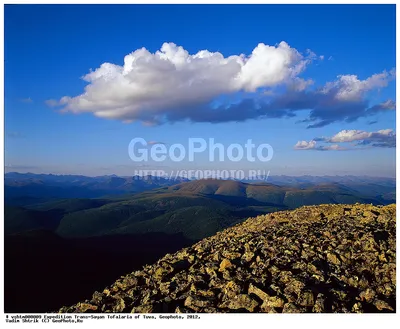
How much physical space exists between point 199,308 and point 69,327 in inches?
176

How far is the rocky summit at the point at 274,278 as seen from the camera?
31.1ft

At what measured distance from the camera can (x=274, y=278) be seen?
10625 millimetres

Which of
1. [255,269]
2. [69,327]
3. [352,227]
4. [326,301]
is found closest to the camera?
[326,301]

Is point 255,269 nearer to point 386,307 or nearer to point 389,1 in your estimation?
point 386,307

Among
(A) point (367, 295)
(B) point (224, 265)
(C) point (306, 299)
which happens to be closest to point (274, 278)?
(C) point (306, 299)

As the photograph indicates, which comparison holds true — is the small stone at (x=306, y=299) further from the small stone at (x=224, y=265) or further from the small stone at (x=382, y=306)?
the small stone at (x=224, y=265)

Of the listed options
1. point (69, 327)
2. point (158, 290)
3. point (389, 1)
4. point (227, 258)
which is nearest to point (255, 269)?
point (227, 258)

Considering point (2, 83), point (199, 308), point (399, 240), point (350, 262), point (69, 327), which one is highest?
point (2, 83)

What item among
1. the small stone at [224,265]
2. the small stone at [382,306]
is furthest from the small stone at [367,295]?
the small stone at [224,265]

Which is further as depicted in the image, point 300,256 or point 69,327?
point 300,256

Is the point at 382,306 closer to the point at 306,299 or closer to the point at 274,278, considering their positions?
the point at 306,299

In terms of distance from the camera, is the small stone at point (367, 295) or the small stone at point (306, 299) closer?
the small stone at point (306, 299)

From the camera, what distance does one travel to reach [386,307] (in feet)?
31.1

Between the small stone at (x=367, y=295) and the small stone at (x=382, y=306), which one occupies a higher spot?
the small stone at (x=367, y=295)
